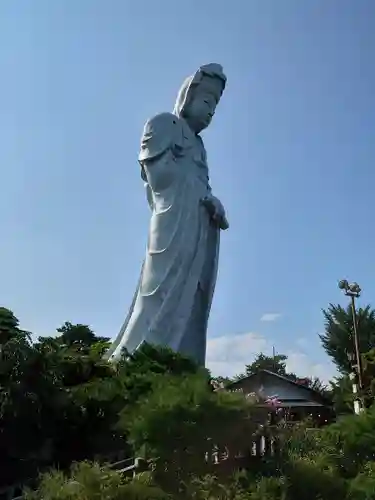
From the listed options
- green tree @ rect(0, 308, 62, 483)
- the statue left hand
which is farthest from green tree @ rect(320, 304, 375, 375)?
green tree @ rect(0, 308, 62, 483)

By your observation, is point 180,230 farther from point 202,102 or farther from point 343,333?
point 343,333

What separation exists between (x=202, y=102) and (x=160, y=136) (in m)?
1.17

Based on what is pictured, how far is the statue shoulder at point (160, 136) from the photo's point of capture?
36.1 feet

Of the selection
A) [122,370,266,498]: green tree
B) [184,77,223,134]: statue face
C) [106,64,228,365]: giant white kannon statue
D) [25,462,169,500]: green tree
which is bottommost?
[25,462,169,500]: green tree

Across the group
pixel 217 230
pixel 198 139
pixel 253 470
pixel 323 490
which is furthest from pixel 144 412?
pixel 198 139

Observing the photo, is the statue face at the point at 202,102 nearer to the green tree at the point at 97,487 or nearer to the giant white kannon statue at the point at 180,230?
the giant white kannon statue at the point at 180,230

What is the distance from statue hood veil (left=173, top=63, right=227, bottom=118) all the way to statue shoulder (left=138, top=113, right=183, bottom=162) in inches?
19.3

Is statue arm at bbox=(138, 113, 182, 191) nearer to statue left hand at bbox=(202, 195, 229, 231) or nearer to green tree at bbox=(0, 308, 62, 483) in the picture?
statue left hand at bbox=(202, 195, 229, 231)

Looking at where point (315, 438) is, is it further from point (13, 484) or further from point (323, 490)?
point (13, 484)

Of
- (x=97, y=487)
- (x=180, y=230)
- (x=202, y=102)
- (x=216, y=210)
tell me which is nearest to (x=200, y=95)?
(x=202, y=102)

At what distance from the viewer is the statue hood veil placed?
11.7 meters

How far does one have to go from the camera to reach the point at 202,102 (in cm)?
1171

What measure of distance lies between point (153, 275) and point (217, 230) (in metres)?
1.46

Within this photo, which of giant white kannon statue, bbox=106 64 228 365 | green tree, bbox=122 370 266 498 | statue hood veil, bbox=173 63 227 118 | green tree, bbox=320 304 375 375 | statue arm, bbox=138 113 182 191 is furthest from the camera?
green tree, bbox=320 304 375 375
